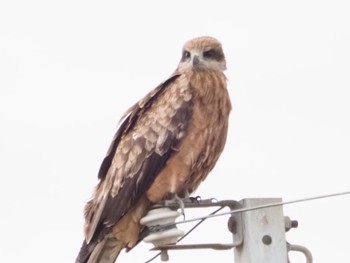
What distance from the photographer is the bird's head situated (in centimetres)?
973

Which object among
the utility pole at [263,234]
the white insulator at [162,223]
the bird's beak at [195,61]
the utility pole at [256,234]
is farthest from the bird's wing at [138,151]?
the utility pole at [263,234]

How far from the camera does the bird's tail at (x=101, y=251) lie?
28.7ft

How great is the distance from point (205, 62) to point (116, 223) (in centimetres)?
191

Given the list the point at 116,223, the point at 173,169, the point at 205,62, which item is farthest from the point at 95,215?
the point at 205,62

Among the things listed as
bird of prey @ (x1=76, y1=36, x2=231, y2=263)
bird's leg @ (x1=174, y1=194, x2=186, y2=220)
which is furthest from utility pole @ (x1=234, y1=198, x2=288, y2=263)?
bird of prey @ (x1=76, y1=36, x2=231, y2=263)

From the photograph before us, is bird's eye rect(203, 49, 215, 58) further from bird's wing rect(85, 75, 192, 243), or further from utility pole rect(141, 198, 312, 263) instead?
utility pole rect(141, 198, 312, 263)

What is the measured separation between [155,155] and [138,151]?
238mm

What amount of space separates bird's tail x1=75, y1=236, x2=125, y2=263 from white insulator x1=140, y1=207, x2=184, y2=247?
926mm

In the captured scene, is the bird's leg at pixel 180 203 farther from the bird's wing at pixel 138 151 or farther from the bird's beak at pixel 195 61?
the bird's beak at pixel 195 61

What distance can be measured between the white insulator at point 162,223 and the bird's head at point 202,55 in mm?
2141

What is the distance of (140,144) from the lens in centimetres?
923

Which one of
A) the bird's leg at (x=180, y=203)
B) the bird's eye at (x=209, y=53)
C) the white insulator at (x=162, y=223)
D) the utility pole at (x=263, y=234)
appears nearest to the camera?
the utility pole at (x=263, y=234)

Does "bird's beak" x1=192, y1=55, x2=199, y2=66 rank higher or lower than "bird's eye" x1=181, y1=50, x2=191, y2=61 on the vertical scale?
lower

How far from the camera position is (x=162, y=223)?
24.8ft
